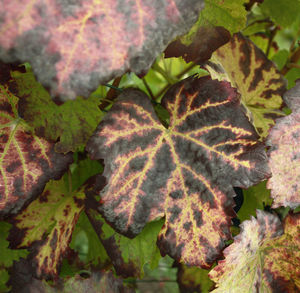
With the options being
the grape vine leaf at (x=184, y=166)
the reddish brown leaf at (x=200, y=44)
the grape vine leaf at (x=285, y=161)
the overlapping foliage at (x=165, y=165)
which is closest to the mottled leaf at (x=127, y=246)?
the overlapping foliage at (x=165, y=165)

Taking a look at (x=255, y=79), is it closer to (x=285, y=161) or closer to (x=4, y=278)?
(x=285, y=161)

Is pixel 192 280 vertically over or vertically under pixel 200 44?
under

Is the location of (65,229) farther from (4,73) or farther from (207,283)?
(207,283)

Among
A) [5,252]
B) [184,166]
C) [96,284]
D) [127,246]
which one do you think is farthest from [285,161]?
[5,252]

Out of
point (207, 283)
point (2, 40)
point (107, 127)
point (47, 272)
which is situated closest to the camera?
point (2, 40)

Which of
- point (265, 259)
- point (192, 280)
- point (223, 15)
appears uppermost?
point (223, 15)

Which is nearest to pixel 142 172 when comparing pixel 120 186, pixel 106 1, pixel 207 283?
pixel 120 186

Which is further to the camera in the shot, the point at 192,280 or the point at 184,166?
the point at 192,280
